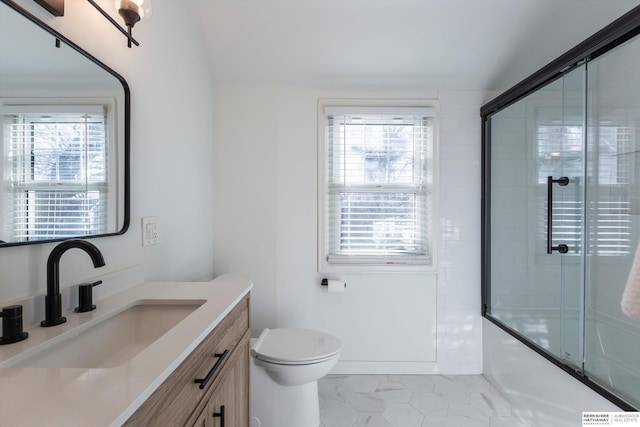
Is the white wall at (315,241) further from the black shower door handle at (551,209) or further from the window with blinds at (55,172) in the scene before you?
the window with blinds at (55,172)

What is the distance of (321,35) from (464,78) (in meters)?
1.03

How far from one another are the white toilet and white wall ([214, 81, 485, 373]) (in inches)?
22.1

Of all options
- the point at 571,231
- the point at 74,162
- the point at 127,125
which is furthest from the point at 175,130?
the point at 571,231

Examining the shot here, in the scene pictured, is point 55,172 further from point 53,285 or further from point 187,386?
point 187,386

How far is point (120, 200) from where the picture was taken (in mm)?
1258

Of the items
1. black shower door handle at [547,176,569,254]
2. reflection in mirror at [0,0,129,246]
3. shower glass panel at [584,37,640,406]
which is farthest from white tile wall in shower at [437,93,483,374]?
reflection in mirror at [0,0,129,246]

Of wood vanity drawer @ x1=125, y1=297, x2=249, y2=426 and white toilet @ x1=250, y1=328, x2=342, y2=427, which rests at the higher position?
wood vanity drawer @ x1=125, y1=297, x2=249, y2=426

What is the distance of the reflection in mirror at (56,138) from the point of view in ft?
2.73

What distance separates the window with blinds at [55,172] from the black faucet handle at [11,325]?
200 mm

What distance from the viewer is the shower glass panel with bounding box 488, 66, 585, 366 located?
164 cm

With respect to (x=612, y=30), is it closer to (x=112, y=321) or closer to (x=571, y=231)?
(x=571, y=231)

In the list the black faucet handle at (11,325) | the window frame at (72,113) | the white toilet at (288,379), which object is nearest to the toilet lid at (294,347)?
the white toilet at (288,379)

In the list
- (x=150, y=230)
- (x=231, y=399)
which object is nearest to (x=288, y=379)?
(x=231, y=399)

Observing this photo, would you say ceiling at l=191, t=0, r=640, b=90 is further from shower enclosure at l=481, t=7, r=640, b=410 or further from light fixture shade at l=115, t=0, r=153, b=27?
light fixture shade at l=115, t=0, r=153, b=27
